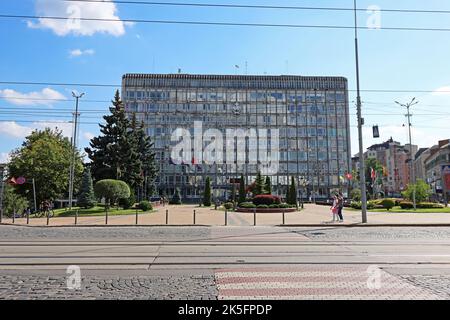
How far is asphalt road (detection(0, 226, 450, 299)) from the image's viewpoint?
20.6ft

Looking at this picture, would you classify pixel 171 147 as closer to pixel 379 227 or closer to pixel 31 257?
pixel 379 227

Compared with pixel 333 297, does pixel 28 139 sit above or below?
above

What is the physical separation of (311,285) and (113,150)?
41.9 meters

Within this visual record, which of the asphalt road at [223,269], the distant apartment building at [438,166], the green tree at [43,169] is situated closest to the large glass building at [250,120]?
the distant apartment building at [438,166]

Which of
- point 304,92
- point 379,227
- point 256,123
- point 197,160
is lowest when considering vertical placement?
point 379,227

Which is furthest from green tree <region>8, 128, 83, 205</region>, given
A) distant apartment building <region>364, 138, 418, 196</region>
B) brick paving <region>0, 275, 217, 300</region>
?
distant apartment building <region>364, 138, 418, 196</region>

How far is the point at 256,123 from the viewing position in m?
99.3

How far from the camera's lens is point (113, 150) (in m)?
45.7

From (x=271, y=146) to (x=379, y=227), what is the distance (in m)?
79.6

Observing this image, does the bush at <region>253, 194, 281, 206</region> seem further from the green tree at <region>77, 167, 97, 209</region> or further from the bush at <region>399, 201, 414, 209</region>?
the green tree at <region>77, 167, 97, 209</region>

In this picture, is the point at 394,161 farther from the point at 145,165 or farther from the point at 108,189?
the point at 108,189
